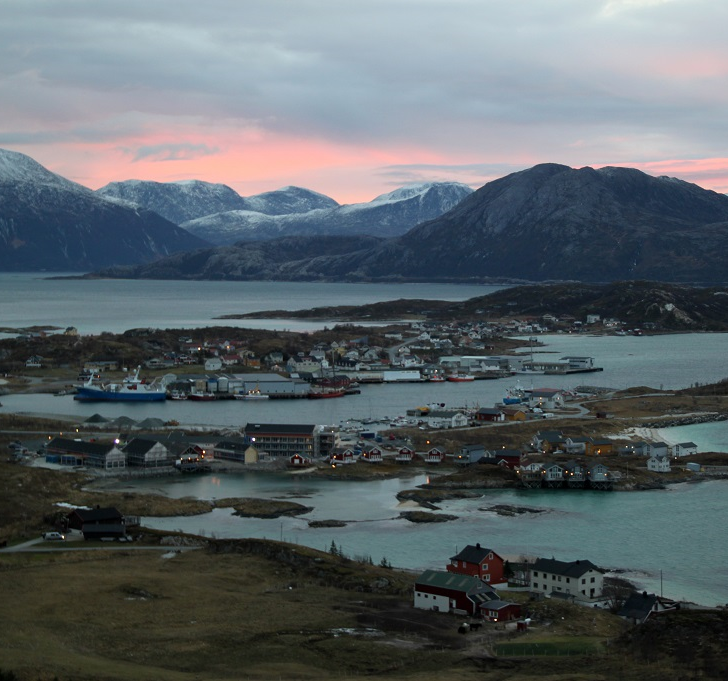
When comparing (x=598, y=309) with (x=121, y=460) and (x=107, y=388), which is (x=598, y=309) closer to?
(x=107, y=388)

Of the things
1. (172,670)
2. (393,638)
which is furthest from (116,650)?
(393,638)

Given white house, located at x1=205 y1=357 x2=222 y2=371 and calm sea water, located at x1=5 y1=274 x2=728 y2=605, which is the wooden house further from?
white house, located at x1=205 y1=357 x2=222 y2=371

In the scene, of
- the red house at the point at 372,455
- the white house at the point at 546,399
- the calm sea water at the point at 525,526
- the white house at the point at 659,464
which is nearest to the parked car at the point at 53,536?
the calm sea water at the point at 525,526

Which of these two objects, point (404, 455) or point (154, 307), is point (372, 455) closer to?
point (404, 455)

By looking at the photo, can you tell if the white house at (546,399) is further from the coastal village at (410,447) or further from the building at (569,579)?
the building at (569,579)

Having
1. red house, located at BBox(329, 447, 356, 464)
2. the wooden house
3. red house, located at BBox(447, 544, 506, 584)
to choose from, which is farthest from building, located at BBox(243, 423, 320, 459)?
the wooden house
